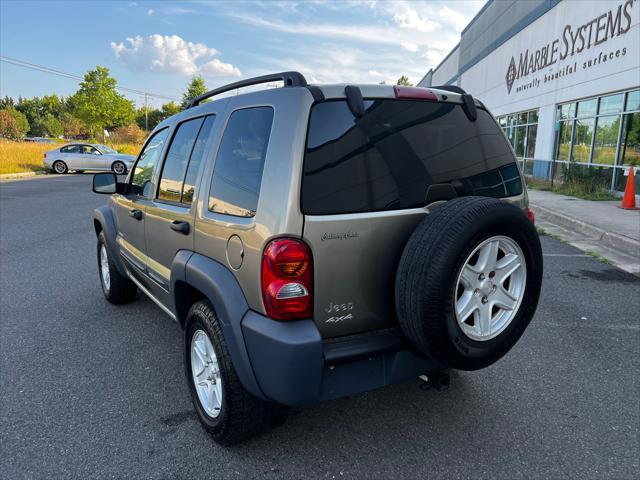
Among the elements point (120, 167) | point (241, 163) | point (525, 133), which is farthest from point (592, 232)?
point (120, 167)

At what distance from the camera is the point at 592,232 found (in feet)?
28.0

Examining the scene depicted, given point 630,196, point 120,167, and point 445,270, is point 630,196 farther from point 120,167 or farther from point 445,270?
point 120,167

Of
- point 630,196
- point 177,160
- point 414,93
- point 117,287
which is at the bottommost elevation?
point 117,287

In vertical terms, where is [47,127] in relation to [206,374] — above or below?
above

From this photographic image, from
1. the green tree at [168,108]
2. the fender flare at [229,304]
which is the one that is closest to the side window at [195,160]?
the fender flare at [229,304]

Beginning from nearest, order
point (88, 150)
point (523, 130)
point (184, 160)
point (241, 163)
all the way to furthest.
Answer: point (241, 163)
point (184, 160)
point (523, 130)
point (88, 150)

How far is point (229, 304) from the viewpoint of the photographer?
2.33 m

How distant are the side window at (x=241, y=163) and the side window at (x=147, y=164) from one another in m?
1.17

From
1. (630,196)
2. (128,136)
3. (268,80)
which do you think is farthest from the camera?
(128,136)

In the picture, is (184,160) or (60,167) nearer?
(184,160)

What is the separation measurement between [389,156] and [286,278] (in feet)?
2.70

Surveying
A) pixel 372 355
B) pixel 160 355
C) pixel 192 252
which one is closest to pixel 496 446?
pixel 372 355

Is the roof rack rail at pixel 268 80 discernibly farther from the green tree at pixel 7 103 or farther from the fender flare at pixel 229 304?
the green tree at pixel 7 103

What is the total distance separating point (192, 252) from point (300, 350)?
41.7 inches
